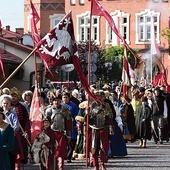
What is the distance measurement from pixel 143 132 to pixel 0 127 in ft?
42.6

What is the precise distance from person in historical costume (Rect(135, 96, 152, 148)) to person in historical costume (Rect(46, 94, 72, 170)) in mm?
8247

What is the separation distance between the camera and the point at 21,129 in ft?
55.3

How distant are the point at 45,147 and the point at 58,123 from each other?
135 cm

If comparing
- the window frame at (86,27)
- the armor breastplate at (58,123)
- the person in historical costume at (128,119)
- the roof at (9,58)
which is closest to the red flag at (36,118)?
the armor breastplate at (58,123)

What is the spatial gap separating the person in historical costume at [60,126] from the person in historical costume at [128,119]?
25.8 feet

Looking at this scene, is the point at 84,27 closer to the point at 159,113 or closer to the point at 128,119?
the point at 159,113

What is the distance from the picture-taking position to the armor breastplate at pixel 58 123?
17.4 metres

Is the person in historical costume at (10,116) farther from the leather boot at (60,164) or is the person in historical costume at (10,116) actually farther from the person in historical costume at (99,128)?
the person in historical costume at (99,128)

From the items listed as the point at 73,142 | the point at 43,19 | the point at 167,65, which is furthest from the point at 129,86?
the point at 43,19

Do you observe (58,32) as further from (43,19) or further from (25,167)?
(43,19)

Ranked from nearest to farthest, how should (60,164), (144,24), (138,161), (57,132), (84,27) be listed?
(60,164) → (57,132) → (138,161) → (144,24) → (84,27)

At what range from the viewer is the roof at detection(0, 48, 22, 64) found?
36.7 m

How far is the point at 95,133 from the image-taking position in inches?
704

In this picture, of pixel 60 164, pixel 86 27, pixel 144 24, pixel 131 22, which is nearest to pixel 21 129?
pixel 60 164
